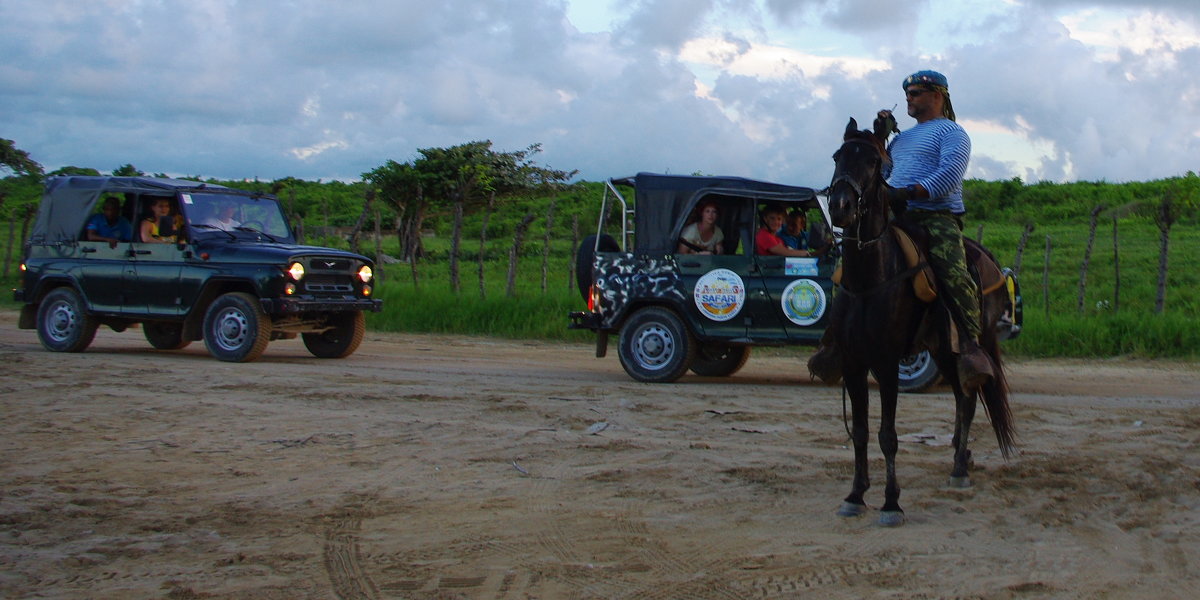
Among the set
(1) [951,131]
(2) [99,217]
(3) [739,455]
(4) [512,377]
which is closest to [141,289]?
(2) [99,217]

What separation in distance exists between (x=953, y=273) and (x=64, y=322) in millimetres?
11178

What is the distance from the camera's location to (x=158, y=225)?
43.7ft

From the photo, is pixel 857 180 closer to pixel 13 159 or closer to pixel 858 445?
pixel 858 445

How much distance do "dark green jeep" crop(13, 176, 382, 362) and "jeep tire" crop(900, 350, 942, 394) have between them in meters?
5.86

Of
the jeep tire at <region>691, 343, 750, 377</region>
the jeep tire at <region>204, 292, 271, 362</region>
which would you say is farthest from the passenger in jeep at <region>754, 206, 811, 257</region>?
the jeep tire at <region>204, 292, 271, 362</region>

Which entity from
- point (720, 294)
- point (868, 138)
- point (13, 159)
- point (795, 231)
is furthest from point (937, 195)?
point (13, 159)

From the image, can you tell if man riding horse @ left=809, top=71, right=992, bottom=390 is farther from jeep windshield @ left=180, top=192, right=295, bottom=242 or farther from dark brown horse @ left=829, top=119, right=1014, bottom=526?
jeep windshield @ left=180, top=192, right=295, bottom=242

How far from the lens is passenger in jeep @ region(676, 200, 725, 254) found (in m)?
11.5

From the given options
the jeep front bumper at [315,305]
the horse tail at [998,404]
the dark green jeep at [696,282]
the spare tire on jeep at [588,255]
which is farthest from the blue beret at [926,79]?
the jeep front bumper at [315,305]

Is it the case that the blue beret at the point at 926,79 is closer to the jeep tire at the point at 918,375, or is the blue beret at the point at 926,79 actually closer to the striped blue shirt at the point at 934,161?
the striped blue shirt at the point at 934,161

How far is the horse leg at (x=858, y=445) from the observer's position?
5.90 metres

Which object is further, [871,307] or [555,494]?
[555,494]

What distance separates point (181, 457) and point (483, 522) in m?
2.60

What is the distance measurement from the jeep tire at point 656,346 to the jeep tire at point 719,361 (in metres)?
0.83
